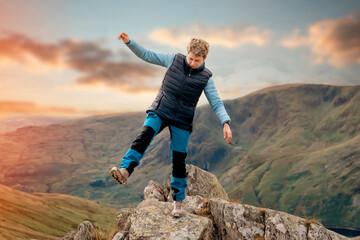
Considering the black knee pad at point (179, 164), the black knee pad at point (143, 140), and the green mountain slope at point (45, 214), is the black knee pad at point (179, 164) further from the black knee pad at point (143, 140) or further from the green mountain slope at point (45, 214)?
the green mountain slope at point (45, 214)

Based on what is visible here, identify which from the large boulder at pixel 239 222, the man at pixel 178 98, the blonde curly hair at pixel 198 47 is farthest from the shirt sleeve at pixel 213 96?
the large boulder at pixel 239 222

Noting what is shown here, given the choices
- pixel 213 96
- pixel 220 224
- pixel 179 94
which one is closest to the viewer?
pixel 179 94

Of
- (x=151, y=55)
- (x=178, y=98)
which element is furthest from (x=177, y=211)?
(x=151, y=55)

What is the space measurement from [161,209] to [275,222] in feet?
12.4

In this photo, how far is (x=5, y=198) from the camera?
140 metres

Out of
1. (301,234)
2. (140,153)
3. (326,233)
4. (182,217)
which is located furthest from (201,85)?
(326,233)

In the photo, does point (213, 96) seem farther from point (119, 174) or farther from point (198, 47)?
point (119, 174)

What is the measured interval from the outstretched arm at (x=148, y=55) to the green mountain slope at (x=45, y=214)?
94982mm

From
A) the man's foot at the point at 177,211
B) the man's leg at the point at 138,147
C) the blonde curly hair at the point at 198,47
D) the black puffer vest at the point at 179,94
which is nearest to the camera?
the man's leg at the point at 138,147

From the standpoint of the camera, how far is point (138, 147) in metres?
6.74

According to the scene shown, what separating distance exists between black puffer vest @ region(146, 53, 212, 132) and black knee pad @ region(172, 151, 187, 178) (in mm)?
843

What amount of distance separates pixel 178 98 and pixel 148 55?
1539 millimetres

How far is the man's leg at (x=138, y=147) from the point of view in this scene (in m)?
6.25

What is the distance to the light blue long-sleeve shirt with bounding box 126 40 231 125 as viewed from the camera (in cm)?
724
